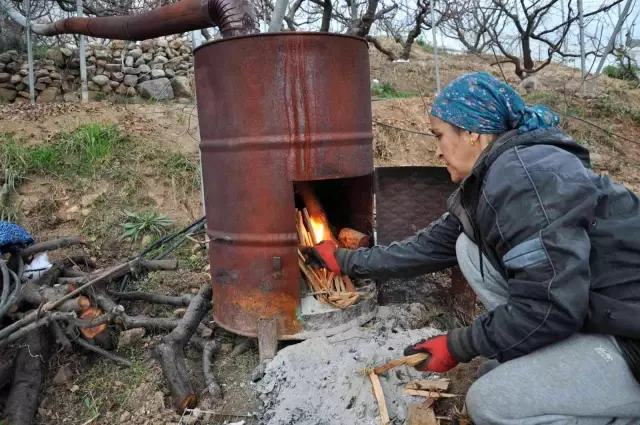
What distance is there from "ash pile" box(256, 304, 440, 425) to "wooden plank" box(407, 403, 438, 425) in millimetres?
93

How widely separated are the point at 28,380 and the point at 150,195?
10.9 feet

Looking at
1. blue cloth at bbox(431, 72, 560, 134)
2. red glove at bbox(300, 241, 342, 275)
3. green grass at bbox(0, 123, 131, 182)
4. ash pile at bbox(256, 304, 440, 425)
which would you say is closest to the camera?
blue cloth at bbox(431, 72, 560, 134)

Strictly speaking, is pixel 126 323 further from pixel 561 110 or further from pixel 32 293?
pixel 561 110

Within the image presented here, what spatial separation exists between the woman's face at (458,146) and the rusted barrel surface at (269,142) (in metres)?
0.82

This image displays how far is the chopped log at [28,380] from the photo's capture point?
8.26 feet

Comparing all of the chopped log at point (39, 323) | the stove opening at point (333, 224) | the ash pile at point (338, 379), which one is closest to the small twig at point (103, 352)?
the chopped log at point (39, 323)

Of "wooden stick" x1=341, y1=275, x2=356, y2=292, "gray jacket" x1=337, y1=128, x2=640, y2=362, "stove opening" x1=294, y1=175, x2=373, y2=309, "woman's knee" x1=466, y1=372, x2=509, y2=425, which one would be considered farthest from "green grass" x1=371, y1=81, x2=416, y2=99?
"woman's knee" x1=466, y1=372, x2=509, y2=425

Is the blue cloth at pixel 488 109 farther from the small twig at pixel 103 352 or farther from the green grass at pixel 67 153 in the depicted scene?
the green grass at pixel 67 153

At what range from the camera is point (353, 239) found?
320 cm

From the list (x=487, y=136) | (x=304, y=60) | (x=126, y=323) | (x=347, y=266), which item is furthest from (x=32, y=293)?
(x=487, y=136)

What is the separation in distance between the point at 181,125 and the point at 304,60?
15.5 feet

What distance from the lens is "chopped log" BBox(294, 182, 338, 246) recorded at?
126 inches

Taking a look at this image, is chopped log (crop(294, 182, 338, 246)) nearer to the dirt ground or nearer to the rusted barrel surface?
the rusted barrel surface

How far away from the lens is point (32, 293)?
3.06m
